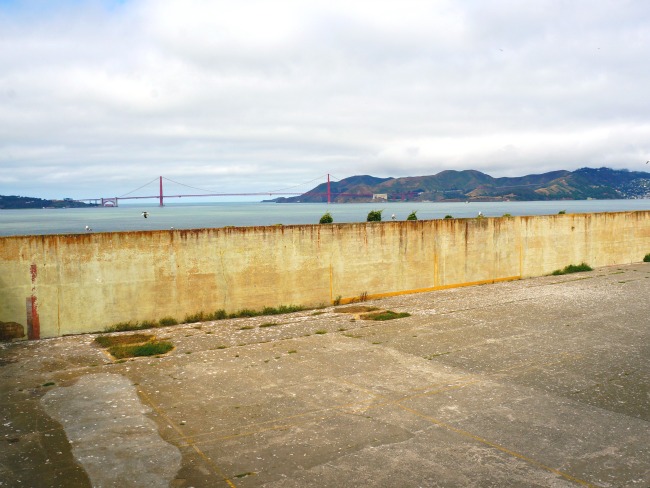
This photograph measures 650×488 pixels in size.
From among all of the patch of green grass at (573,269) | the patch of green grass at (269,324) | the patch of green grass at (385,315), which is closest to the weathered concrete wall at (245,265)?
the patch of green grass at (573,269)

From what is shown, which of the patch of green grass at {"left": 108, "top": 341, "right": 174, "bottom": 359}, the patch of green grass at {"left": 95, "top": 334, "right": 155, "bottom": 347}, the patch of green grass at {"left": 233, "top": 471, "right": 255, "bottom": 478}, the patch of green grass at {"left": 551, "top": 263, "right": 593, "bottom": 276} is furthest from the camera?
the patch of green grass at {"left": 551, "top": 263, "right": 593, "bottom": 276}

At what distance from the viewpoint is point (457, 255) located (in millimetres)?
21609

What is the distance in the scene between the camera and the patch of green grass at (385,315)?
16.3 metres

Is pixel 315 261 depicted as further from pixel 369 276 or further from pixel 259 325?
pixel 259 325

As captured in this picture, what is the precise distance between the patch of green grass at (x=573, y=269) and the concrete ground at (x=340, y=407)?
929 cm

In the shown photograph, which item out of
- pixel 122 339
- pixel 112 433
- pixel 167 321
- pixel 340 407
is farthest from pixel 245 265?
pixel 112 433

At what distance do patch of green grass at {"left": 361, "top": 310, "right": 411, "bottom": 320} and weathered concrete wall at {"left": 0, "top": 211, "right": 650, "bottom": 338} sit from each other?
91.1 inches

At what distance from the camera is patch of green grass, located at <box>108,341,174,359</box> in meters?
12.5

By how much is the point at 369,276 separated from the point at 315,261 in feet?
7.70

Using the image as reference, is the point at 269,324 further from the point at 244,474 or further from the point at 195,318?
the point at 244,474

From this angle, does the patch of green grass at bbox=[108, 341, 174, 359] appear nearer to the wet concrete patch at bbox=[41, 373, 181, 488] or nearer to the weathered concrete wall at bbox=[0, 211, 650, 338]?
the wet concrete patch at bbox=[41, 373, 181, 488]

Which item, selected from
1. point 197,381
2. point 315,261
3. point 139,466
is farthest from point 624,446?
point 315,261

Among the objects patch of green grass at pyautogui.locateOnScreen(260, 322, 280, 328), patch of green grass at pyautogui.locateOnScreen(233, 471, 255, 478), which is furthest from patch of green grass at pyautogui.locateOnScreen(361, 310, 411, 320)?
patch of green grass at pyautogui.locateOnScreen(233, 471, 255, 478)

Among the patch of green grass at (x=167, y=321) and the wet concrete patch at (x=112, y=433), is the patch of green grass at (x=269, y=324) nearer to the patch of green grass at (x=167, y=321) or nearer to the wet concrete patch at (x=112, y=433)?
the patch of green grass at (x=167, y=321)
